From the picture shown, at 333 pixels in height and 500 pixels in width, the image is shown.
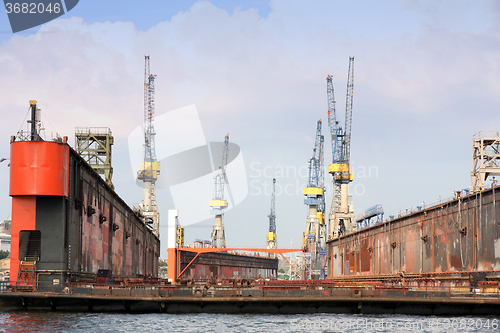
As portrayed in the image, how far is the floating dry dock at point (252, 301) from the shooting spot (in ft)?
129

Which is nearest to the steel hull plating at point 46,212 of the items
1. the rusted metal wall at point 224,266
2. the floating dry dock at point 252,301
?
the floating dry dock at point 252,301

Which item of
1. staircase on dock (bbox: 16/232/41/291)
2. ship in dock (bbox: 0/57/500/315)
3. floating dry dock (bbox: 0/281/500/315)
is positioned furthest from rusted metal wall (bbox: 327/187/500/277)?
staircase on dock (bbox: 16/232/41/291)

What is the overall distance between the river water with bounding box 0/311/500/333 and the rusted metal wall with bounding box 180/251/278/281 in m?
83.9

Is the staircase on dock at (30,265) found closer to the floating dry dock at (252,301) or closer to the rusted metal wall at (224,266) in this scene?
the floating dry dock at (252,301)

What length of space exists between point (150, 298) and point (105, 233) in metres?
20.0

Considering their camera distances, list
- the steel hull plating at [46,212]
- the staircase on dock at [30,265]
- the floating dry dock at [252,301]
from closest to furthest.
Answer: the floating dry dock at [252,301], the staircase on dock at [30,265], the steel hull plating at [46,212]

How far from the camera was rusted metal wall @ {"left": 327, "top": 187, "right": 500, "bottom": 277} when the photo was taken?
45.7 meters

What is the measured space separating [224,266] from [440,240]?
10936cm

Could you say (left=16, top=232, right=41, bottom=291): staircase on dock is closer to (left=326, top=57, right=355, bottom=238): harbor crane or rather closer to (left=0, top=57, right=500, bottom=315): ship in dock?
(left=0, top=57, right=500, bottom=315): ship in dock

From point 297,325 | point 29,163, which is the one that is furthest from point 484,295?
point 29,163

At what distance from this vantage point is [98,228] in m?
54.5

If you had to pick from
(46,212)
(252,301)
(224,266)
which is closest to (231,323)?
(252,301)

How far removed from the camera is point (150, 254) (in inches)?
4058

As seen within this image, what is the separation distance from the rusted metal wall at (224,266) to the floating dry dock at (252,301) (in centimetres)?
8188
